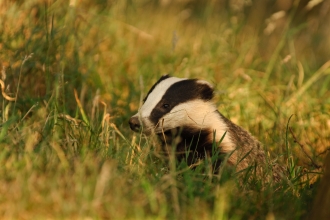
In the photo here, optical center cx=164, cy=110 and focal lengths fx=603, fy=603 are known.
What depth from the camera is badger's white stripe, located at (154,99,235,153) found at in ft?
12.5

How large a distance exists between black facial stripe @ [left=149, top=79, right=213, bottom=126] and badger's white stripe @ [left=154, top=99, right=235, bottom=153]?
0.10 feet

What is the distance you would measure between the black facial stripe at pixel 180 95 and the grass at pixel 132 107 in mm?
153

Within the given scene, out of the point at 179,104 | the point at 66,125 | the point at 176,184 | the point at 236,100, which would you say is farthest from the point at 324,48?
the point at 176,184

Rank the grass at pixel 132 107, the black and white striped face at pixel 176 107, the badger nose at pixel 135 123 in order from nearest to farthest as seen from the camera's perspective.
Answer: the grass at pixel 132 107 → the badger nose at pixel 135 123 → the black and white striped face at pixel 176 107

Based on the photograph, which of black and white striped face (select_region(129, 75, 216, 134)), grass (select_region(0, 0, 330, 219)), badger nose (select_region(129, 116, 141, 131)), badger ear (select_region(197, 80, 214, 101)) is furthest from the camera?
badger ear (select_region(197, 80, 214, 101))

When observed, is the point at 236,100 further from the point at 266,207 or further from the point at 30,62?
the point at 266,207

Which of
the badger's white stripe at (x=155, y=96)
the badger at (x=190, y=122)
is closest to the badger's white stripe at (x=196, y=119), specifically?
the badger at (x=190, y=122)

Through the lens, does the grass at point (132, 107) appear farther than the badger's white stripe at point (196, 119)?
No

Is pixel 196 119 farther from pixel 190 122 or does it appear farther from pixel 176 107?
pixel 176 107

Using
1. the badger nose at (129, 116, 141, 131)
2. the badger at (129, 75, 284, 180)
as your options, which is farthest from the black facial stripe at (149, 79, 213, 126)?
the badger nose at (129, 116, 141, 131)

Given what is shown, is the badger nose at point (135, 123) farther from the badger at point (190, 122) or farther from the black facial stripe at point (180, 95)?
the black facial stripe at point (180, 95)

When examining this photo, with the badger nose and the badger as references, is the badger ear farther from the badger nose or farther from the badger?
the badger nose

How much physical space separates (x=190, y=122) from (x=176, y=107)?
0.13m

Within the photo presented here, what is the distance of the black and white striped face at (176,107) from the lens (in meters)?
3.79
